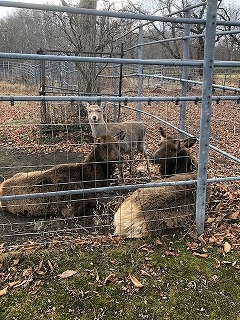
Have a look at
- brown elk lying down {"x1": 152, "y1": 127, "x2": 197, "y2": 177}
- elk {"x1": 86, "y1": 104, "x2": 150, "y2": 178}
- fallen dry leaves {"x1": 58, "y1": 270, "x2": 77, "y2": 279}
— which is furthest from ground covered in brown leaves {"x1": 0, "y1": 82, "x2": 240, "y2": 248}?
fallen dry leaves {"x1": 58, "y1": 270, "x2": 77, "y2": 279}

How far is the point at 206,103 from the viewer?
3812mm

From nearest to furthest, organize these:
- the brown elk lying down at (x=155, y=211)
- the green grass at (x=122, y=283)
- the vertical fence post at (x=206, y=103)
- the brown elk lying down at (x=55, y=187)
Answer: the green grass at (x=122, y=283) → the vertical fence post at (x=206, y=103) → the brown elk lying down at (x=155, y=211) → the brown elk lying down at (x=55, y=187)

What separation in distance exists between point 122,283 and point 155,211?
49.8 inches

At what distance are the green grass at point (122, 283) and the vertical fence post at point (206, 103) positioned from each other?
57 centimetres

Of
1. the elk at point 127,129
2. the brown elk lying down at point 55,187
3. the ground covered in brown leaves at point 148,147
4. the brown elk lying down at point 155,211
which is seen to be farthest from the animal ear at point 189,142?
the elk at point 127,129

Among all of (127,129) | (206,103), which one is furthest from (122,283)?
(127,129)

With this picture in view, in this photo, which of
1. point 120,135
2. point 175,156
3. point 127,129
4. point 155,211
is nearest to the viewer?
point 155,211

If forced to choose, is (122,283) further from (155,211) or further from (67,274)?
(155,211)

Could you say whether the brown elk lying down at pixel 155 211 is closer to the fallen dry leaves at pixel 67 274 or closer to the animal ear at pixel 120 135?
the fallen dry leaves at pixel 67 274

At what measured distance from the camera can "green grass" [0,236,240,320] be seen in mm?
3148

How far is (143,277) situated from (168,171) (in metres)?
2.82

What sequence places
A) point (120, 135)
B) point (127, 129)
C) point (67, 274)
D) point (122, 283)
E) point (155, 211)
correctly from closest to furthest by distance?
1. point (122, 283)
2. point (67, 274)
3. point (155, 211)
4. point (120, 135)
5. point (127, 129)

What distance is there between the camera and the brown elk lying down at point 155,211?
4434 millimetres

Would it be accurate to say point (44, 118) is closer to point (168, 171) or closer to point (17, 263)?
point (168, 171)
